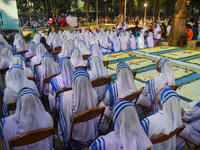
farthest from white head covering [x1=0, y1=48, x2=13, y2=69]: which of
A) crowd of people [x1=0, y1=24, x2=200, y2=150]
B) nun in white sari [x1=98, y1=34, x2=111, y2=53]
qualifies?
nun in white sari [x1=98, y1=34, x2=111, y2=53]

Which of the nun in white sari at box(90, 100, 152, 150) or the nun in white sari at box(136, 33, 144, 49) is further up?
the nun in white sari at box(136, 33, 144, 49)

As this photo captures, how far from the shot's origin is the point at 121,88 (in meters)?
2.60

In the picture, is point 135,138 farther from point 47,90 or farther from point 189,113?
point 47,90

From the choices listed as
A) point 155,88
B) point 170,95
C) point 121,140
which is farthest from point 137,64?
point 121,140

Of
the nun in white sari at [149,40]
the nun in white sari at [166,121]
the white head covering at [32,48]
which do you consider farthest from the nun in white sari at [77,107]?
the nun in white sari at [149,40]

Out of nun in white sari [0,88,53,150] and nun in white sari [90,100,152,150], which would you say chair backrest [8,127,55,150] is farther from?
nun in white sari [90,100,152,150]

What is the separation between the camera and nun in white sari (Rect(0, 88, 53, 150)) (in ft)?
5.37

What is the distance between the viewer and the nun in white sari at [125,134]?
1.44 meters

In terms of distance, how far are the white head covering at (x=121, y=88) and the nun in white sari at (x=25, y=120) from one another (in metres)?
1.12

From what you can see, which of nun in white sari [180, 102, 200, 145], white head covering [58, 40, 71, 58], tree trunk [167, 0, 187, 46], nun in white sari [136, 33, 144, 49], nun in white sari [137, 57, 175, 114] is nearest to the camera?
nun in white sari [180, 102, 200, 145]

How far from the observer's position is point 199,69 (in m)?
5.26

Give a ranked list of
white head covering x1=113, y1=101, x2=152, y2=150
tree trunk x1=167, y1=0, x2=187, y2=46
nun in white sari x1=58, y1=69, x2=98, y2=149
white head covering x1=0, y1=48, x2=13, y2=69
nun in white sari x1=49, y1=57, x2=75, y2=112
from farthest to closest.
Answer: tree trunk x1=167, y1=0, x2=187, y2=46 < white head covering x1=0, y1=48, x2=13, y2=69 < nun in white sari x1=49, y1=57, x2=75, y2=112 < nun in white sari x1=58, y1=69, x2=98, y2=149 < white head covering x1=113, y1=101, x2=152, y2=150

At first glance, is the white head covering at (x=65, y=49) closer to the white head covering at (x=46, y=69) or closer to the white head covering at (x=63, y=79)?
the white head covering at (x=46, y=69)

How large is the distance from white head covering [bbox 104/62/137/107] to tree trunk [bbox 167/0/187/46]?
27.6ft
